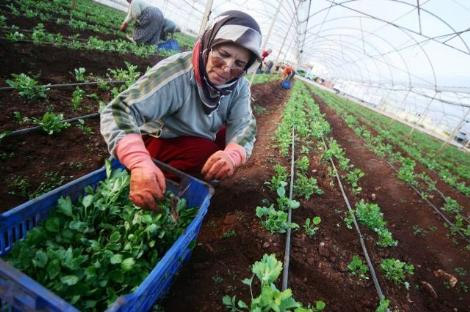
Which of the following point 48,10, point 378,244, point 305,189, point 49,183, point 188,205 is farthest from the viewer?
point 48,10

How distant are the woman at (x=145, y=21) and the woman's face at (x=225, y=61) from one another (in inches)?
222

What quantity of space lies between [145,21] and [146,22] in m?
0.06

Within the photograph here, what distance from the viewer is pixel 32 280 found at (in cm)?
91

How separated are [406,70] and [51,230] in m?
23.7

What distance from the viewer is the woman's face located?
81.7 inches

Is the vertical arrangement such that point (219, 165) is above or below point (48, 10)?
above

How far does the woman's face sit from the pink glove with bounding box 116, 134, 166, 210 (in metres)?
0.76

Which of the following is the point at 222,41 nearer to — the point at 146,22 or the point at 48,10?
the point at 146,22

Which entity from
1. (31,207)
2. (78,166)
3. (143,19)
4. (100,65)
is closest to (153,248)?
(31,207)

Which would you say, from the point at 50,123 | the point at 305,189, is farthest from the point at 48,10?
the point at 305,189

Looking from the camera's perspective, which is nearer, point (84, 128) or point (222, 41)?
point (222, 41)

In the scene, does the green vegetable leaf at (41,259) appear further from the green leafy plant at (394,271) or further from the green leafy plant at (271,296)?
the green leafy plant at (394,271)

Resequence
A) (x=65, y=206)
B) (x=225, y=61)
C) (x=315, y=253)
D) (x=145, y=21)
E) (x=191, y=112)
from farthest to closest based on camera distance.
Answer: (x=145, y=21) < (x=315, y=253) < (x=191, y=112) < (x=225, y=61) < (x=65, y=206)

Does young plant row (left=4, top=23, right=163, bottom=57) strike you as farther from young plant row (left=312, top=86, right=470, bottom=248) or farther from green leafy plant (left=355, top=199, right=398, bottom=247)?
young plant row (left=312, top=86, right=470, bottom=248)
